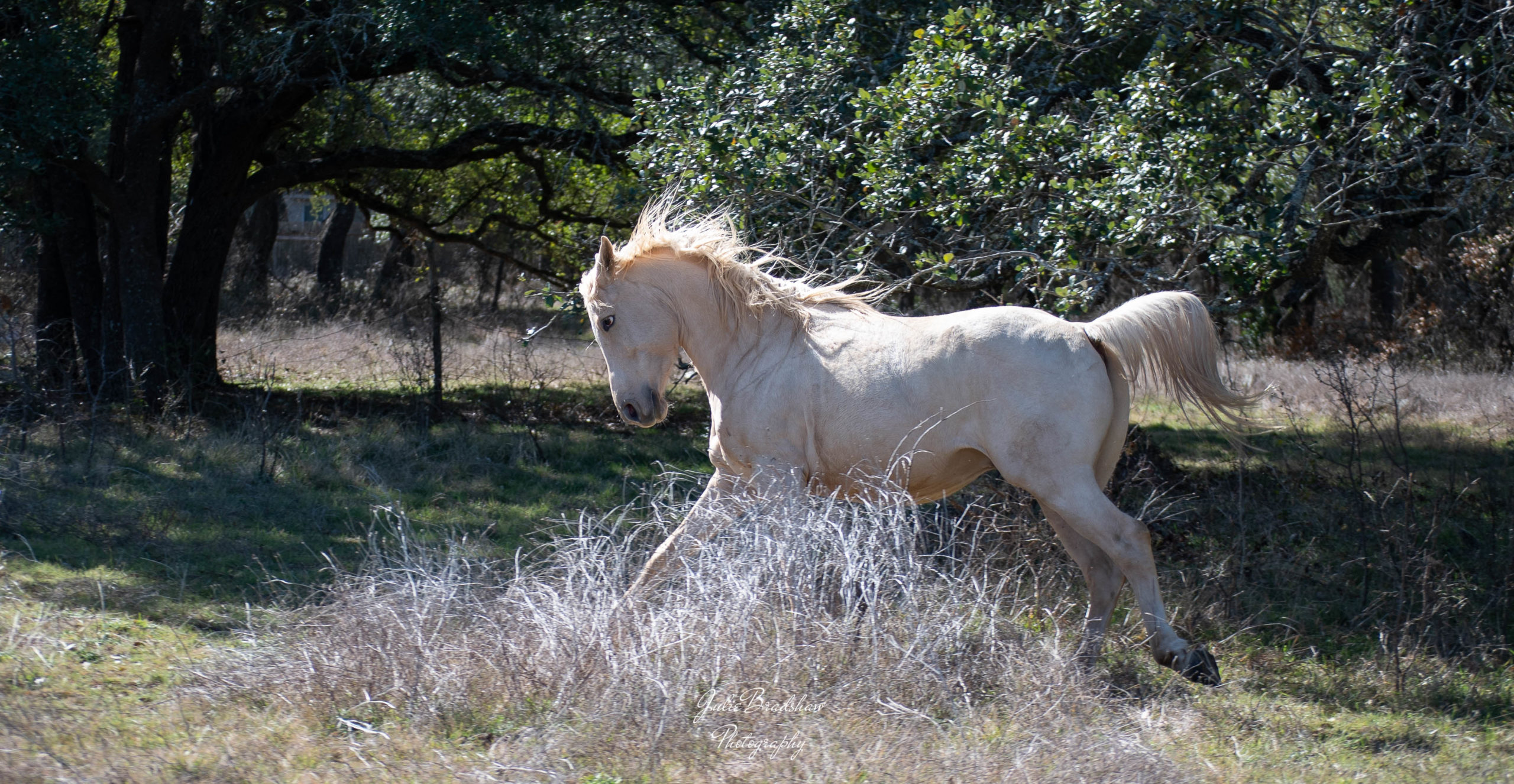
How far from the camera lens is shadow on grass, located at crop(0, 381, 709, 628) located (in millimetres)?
5941

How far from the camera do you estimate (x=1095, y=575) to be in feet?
16.6

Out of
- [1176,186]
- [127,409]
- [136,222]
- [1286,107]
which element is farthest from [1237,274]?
[136,222]

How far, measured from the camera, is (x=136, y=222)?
1052 centimetres

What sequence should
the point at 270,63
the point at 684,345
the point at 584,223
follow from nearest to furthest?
the point at 684,345 → the point at 270,63 → the point at 584,223

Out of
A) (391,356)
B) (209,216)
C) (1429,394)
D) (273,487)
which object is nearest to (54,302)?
(209,216)

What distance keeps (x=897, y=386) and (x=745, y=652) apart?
1.46 metres

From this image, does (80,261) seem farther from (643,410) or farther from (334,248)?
(334,248)

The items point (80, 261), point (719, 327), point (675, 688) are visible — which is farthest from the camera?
point (80, 261)

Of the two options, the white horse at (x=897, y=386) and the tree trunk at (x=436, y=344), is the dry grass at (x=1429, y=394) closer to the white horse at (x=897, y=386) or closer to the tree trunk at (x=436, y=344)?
the white horse at (x=897, y=386)

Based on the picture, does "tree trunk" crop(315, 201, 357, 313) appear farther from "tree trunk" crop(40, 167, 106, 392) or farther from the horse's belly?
→ the horse's belly

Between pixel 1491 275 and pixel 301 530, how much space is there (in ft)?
45.2

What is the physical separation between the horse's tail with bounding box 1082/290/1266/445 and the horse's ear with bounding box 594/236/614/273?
2.17 meters

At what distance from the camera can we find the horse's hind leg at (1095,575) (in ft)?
16.0

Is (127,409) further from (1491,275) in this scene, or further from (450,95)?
(1491,275)
